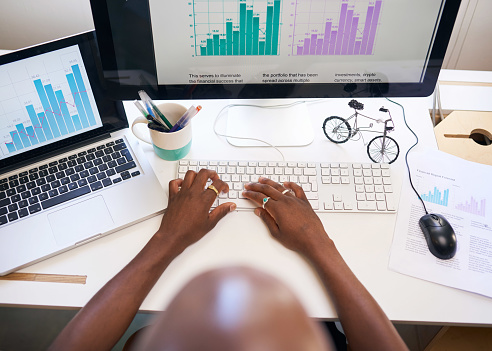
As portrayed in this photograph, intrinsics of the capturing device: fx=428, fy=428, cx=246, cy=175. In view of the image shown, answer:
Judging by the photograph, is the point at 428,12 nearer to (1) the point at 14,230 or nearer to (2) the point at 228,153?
(2) the point at 228,153

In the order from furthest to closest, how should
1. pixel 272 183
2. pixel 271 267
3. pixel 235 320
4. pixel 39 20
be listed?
pixel 39 20 < pixel 272 183 < pixel 271 267 < pixel 235 320

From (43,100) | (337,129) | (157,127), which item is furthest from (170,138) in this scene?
(337,129)

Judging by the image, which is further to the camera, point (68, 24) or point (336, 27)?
point (68, 24)

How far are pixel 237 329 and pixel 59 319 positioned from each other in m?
1.17

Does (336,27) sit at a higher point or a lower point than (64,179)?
higher

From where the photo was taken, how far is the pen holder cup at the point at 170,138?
3.00 ft

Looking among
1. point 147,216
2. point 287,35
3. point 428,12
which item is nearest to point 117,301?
point 147,216

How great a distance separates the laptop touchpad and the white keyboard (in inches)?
7.1

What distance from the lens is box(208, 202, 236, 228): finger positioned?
839 mm

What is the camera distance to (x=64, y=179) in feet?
2.84

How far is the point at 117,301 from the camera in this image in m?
0.71

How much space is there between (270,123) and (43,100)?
497 millimetres

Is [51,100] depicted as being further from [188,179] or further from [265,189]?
[265,189]

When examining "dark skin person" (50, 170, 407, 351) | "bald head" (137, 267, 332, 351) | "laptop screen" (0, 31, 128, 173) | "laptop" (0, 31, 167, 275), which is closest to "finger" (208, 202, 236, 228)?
"dark skin person" (50, 170, 407, 351)
